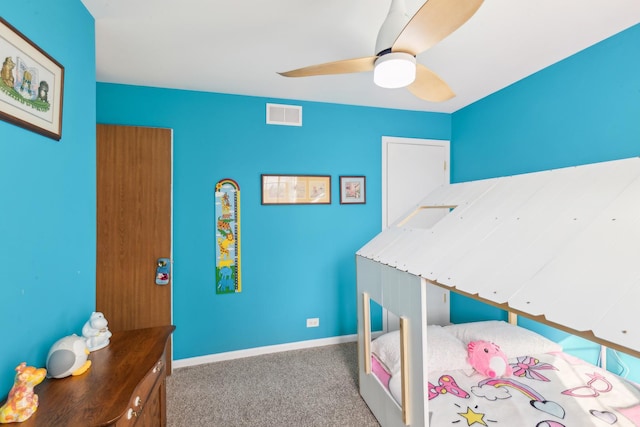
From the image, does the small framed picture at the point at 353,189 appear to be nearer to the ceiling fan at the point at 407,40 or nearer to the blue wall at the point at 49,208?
the ceiling fan at the point at 407,40

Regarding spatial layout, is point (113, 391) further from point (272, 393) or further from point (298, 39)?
point (298, 39)

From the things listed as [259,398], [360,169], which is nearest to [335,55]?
[360,169]

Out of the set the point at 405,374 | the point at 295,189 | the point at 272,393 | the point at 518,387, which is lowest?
the point at 272,393

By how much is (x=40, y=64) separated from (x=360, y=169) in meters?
2.48

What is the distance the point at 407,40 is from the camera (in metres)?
1.16

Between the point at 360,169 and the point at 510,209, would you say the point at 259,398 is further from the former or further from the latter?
the point at 360,169

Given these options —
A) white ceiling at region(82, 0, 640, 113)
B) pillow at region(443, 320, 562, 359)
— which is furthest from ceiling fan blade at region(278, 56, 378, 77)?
pillow at region(443, 320, 562, 359)

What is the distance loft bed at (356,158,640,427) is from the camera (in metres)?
0.73

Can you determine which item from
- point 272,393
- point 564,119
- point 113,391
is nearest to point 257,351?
point 272,393

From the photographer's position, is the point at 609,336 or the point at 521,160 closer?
the point at 609,336

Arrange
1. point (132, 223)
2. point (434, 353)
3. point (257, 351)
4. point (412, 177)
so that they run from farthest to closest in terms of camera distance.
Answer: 1. point (412, 177)
2. point (257, 351)
3. point (132, 223)
4. point (434, 353)

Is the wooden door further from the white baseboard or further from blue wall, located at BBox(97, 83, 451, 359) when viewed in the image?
the white baseboard

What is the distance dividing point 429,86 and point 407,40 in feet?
1.72

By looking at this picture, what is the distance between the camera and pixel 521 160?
2.54m
